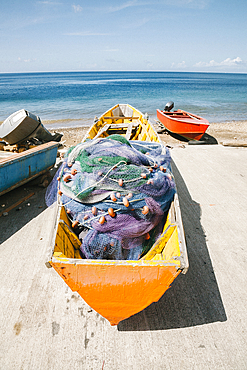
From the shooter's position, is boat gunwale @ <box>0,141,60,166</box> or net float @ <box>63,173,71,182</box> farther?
boat gunwale @ <box>0,141,60,166</box>

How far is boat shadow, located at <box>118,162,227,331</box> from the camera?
105 inches

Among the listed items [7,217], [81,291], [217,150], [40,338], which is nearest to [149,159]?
[81,291]

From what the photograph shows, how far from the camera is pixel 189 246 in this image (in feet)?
12.4

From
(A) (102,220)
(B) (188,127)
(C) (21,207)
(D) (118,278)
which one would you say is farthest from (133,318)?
(B) (188,127)

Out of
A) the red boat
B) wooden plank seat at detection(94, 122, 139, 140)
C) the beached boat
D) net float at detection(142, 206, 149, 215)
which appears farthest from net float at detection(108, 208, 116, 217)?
the red boat

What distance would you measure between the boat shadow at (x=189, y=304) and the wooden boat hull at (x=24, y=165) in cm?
391

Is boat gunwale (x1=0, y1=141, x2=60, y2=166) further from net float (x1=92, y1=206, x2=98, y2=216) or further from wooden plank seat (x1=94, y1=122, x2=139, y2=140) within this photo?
net float (x1=92, y1=206, x2=98, y2=216)

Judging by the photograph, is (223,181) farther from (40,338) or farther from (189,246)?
(40,338)

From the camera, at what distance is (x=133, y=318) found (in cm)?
272

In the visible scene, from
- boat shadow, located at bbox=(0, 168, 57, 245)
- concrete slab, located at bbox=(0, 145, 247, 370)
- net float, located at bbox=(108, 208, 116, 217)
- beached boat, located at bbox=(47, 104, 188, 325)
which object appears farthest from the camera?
boat shadow, located at bbox=(0, 168, 57, 245)

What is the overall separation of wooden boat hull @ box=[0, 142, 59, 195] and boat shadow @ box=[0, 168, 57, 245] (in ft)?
1.49

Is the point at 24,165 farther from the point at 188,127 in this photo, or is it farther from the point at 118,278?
the point at 188,127

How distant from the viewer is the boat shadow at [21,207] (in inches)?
168

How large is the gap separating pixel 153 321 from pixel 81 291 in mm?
1208
